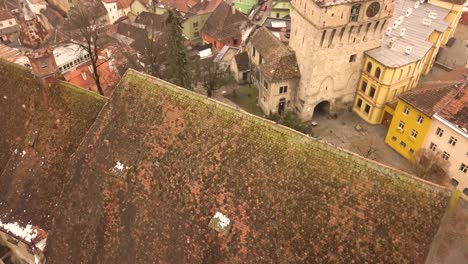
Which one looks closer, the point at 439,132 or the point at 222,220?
the point at 222,220

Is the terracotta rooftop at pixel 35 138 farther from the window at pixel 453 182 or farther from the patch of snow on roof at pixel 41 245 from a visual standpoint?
the window at pixel 453 182

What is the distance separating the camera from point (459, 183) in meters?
37.8

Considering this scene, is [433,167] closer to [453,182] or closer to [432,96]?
[453,182]

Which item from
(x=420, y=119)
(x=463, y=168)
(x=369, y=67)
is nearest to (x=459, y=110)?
(x=420, y=119)

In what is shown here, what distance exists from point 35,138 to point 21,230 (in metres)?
5.68

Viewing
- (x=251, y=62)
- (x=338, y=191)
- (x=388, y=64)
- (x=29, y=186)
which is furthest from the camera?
(x=251, y=62)

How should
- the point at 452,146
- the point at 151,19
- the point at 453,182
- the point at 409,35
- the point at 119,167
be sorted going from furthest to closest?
the point at 151,19, the point at 409,35, the point at 453,182, the point at 452,146, the point at 119,167

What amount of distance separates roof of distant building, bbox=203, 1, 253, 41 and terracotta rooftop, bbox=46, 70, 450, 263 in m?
48.7

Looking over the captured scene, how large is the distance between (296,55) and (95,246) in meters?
31.6

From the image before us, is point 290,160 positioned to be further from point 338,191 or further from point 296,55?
point 296,55

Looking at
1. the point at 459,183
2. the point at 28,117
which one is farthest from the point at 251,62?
the point at 28,117

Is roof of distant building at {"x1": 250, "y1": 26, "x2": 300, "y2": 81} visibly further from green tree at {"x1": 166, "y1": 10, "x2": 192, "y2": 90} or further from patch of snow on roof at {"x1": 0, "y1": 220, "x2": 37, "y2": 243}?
patch of snow on roof at {"x1": 0, "y1": 220, "x2": 37, "y2": 243}

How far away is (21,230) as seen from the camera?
23.0m

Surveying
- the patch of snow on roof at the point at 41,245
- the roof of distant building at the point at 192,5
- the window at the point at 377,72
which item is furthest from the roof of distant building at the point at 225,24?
the patch of snow on roof at the point at 41,245
